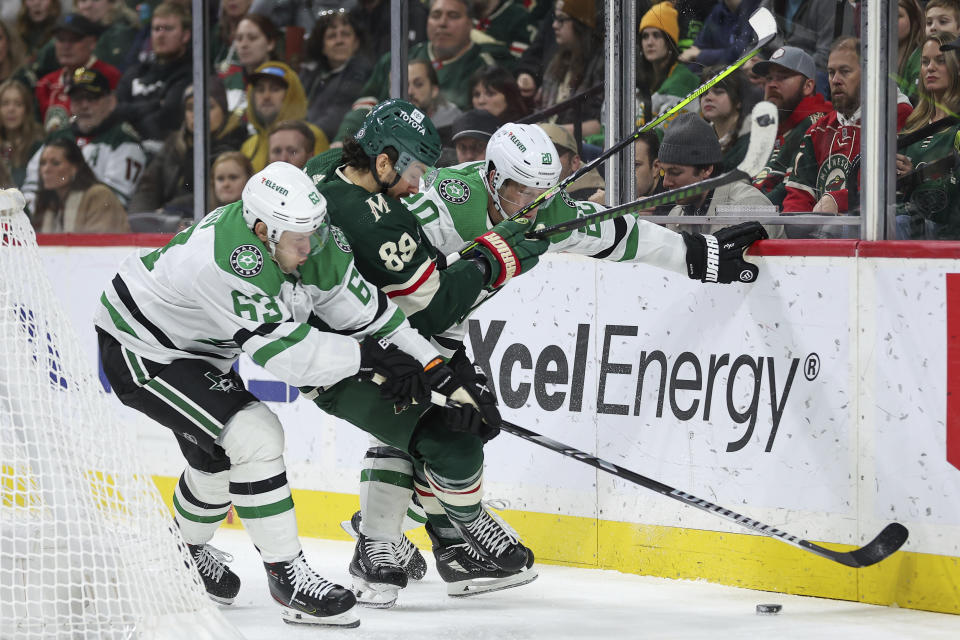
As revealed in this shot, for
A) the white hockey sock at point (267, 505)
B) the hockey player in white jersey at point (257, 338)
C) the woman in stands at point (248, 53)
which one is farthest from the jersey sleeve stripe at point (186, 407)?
the woman in stands at point (248, 53)

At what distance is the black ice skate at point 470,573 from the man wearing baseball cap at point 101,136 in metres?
2.51

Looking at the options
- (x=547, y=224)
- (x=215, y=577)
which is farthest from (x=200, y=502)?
(x=547, y=224)

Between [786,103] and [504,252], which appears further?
[786,103]

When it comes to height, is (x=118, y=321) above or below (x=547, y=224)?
below

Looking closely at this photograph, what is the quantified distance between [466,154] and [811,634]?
6.99ft

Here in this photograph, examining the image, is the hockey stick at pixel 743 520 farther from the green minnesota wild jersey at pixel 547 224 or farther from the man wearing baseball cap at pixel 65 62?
the man wearing baseball cap at pixel 65 62

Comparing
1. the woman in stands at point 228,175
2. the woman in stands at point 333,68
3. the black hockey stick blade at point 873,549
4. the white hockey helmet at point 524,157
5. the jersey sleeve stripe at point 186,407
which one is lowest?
the black hockey stick blade at point 873,549

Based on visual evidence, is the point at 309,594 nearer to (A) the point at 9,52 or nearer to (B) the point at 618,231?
(B) the point at 618,231

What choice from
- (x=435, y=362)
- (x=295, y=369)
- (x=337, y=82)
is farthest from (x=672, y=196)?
(x=337, y=82)

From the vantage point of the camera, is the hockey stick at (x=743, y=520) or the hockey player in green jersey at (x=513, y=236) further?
the hockey player in green jersey at (x=513, y=236)

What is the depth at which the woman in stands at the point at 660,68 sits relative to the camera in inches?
164

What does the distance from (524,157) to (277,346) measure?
0.84 meters

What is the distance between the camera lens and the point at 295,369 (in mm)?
3168

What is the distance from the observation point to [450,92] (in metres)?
4.76
